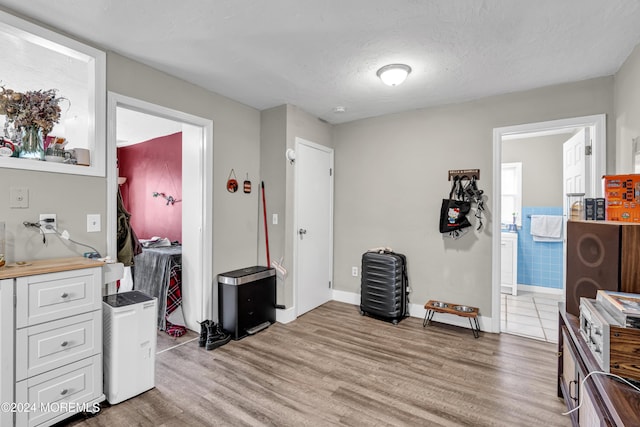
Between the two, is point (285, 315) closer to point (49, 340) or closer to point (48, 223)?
point (49, 340)

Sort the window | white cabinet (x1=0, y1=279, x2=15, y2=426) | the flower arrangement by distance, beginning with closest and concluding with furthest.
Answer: white cabinet (x1=0, y1=279, x2=15, y2=426) → the flower arrangement → the window

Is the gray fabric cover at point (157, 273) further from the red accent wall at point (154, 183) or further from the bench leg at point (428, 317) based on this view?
the bench leg at point (428, 317)

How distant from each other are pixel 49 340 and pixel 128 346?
0.44 metres

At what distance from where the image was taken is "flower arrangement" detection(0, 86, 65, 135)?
76.2 inches

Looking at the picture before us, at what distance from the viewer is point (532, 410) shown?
197 cm

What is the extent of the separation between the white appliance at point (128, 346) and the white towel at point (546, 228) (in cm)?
523

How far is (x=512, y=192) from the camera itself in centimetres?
500

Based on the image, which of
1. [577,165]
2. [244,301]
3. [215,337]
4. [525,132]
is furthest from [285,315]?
[577,165]

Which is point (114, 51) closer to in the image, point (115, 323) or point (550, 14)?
point (115, 323)

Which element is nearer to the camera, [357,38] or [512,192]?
[357,38]

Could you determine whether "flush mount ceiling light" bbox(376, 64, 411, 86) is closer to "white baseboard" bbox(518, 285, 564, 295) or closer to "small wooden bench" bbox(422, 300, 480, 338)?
"small wooden bench" bbox(422, 300, 480, 338)

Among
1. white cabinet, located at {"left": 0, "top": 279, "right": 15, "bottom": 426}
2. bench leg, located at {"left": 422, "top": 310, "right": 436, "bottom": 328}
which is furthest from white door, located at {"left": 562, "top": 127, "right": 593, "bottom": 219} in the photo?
white cabinet, located at {"left": 0, "top": 279, "right": 15, "bottom": 426}

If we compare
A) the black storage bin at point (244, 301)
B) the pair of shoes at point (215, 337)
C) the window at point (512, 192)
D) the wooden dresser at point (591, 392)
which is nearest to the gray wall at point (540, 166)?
the window at point (512, 192)

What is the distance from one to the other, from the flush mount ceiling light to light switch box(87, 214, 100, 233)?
8.25 ft
